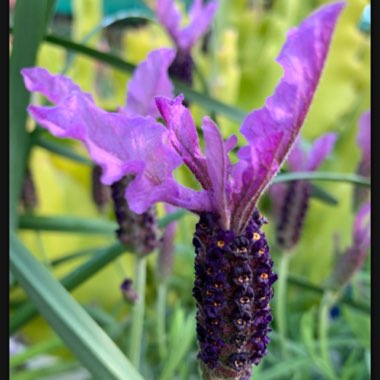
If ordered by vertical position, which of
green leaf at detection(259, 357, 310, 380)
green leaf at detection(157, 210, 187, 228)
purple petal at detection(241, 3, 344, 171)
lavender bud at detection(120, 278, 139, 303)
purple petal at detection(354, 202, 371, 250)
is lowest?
green leaf at detection(259, 357, 310, 380)

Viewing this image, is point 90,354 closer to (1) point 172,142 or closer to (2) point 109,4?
(1) point 172,142

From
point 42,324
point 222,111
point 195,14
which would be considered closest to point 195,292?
point 222,111

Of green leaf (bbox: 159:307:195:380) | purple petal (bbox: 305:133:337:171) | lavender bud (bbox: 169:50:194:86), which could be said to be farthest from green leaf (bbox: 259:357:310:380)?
lavender bud (bbox: 169:50:194:86)

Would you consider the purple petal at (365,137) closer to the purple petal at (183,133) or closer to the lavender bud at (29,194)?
the lavender bud at (29,194)

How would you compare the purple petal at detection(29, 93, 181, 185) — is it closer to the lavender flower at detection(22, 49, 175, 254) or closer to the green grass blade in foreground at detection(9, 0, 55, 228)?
the lavender flower at detection(22, 49, 175, 254)

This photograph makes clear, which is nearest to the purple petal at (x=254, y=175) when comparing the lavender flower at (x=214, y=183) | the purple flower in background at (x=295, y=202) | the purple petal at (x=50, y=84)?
the lavender flower at (x=214, y=183)

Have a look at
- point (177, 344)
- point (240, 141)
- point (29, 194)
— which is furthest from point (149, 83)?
point (240, 141)
